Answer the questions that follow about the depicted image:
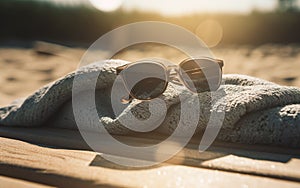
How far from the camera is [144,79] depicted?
5.58ft

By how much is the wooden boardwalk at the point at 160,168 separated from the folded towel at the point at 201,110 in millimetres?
72

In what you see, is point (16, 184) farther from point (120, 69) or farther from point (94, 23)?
point (94, 23)

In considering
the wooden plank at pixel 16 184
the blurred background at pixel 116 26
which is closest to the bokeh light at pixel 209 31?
the blurred background at pixel 116 26

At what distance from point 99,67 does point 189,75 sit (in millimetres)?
398

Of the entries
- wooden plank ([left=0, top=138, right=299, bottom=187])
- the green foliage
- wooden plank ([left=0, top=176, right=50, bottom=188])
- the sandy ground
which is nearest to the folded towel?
wooden plank ([left=0, top=138, right=299, bottom=187])

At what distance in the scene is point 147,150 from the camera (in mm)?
1404

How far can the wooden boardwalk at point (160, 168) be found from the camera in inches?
42.9

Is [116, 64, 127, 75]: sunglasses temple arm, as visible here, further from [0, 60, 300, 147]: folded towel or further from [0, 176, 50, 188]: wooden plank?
[0, 176, 50, 188]: wooden plank

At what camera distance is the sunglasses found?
5.47 feet

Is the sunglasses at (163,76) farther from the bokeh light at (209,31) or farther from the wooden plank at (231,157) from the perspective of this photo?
the bokeh light at (209,31)

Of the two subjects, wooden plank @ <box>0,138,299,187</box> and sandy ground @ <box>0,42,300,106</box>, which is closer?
wooden plank @ <box>0,138,299,187</box>

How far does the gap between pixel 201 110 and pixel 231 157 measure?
13.0 inches

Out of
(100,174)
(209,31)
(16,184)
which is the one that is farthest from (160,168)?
(209,31)

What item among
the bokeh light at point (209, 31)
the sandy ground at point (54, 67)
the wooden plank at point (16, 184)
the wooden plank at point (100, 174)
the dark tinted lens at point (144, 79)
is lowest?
the bokeh light at point (209, 31)
